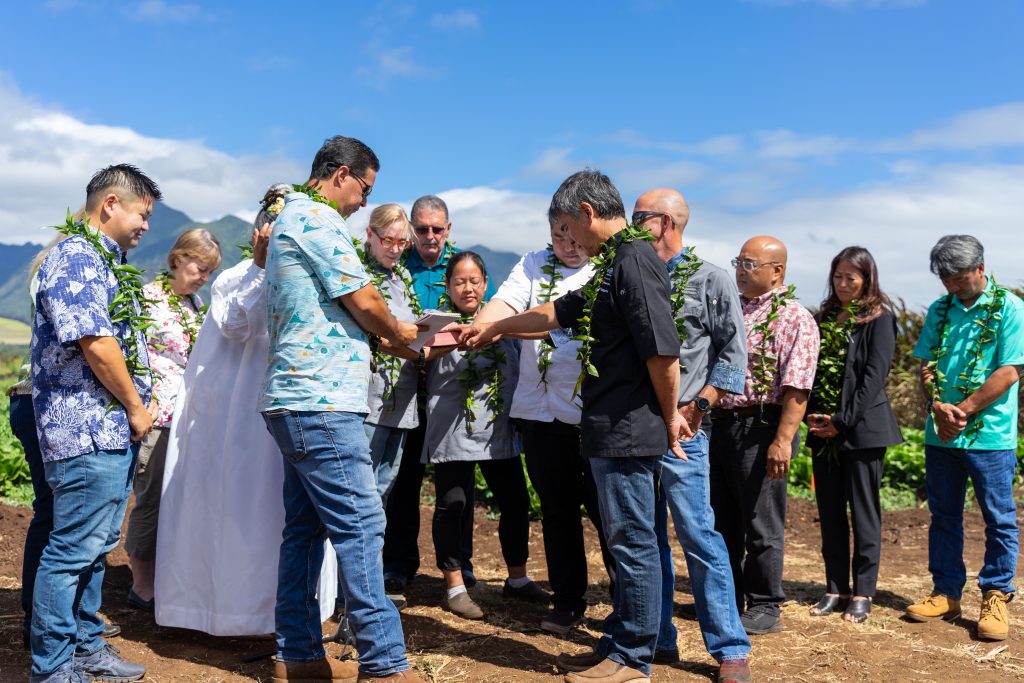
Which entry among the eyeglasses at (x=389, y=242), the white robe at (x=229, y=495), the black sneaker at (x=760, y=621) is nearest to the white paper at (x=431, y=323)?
the white robe at (x=229, y=495)

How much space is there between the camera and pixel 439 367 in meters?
5.39

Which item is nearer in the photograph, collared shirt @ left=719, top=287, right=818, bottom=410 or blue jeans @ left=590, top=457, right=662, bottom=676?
blue jeans @ left=590, top=457, right=662, bottom=676

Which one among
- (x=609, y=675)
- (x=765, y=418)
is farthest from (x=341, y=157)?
(x=765, y=418)

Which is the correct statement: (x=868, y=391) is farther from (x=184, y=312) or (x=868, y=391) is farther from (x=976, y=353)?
(x=184, y=312)

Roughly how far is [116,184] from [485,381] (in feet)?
7.72

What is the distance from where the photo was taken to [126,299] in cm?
400

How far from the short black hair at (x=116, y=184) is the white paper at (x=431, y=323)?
4.68ft

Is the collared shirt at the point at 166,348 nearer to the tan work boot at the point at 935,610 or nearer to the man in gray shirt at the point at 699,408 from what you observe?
Result: the man in gray shirt at the point at 699,408

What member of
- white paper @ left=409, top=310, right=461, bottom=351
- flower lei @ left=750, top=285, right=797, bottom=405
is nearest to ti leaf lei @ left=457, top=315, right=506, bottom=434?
white paper @ left=409, top=310, right=461, bottom=351

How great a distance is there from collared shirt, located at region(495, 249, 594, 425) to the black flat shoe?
2207mm

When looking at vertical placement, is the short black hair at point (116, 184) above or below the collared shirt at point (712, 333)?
above

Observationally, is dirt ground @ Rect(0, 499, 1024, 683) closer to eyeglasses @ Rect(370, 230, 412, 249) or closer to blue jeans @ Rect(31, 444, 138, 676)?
blue jeans @ Rect(31, 444, 138, 676)

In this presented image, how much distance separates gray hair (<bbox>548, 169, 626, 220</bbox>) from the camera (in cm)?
394

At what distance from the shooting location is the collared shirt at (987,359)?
530cm
